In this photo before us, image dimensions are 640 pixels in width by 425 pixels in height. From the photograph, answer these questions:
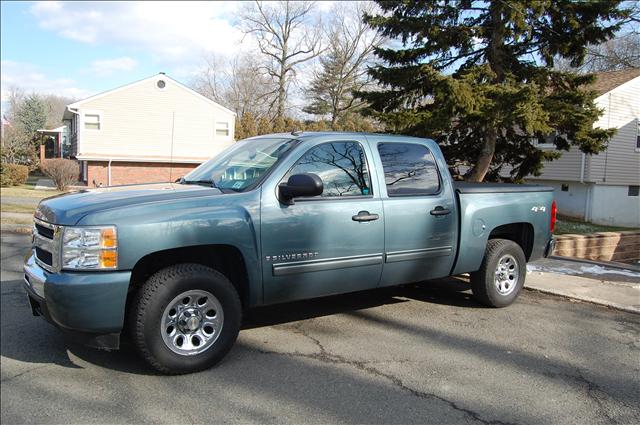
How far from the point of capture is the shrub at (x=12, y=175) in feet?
83.3

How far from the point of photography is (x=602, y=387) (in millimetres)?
3951

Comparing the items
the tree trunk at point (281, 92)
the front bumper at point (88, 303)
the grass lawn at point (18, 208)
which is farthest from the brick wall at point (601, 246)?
the tree trunk at point (281, 92)

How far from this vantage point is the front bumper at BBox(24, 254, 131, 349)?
3.51 metres

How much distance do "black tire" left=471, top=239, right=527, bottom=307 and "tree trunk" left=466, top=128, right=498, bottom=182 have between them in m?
7.47

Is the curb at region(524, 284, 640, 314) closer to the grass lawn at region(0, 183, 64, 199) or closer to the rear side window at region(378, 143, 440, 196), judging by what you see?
the rear side window at region(378, 143, 440, 196)

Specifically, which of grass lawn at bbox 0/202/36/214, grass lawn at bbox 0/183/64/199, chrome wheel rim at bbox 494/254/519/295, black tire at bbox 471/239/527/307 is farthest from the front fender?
grass lawn at bbox 0/183/64/199

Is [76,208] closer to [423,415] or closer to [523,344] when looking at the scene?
[423,415]

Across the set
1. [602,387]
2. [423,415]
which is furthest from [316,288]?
[602,387]

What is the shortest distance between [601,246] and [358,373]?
34.9 ft

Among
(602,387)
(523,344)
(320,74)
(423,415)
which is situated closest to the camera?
(423,415)

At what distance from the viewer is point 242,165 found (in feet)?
15.6

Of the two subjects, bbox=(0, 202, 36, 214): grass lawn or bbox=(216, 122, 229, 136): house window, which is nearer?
bbox=(0, 202, 36, 214): grass lawn

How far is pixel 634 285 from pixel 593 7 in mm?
7219

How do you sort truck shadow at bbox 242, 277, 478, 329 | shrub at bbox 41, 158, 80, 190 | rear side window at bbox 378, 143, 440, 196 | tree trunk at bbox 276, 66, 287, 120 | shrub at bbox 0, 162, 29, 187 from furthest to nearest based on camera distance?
1. tree trunk at bbox 276, 66, 287, 120
2. shrub at bbox 0, 162, 29, 187
3. shrub at bbox 41, 158, 80, 190
4. truck shadow at bbox 242, 277, 478, 329
5. rear side window at bbox 378, 143, 440, 196
